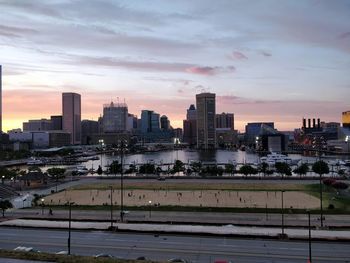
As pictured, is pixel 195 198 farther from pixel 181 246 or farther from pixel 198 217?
pixel 181 246

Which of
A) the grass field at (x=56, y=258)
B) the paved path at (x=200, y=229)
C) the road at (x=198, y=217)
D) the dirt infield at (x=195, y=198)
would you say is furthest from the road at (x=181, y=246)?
the dirt infield at (x=195, y=198)

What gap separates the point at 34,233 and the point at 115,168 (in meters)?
47.5

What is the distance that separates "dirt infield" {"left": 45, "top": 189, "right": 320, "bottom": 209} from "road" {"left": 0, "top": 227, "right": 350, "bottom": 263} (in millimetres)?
13948

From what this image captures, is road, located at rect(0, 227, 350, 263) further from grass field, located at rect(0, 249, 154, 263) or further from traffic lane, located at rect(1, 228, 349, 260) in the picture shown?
grass field, located at rect(0, 249, 154, 263)

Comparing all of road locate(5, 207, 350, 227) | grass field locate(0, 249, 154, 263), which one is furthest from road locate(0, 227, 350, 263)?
road locate(5, 207, 350, 227)

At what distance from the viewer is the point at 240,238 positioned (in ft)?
83.1

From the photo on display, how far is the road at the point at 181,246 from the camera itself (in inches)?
840

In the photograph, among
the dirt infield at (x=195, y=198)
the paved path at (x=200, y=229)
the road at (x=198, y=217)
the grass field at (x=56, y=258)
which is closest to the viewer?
the grass field at (x=56, y=258)

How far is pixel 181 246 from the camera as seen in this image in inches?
922

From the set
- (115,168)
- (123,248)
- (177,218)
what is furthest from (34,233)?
(115,168)

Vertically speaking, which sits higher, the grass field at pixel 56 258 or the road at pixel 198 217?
the grass field at pixel 56 258

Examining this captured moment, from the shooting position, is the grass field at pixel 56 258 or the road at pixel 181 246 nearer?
the grass field at pixel 56 258

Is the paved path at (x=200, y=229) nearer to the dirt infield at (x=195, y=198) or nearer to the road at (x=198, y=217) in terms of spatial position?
the road at (x=198, y=217)

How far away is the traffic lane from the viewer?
22.1m
